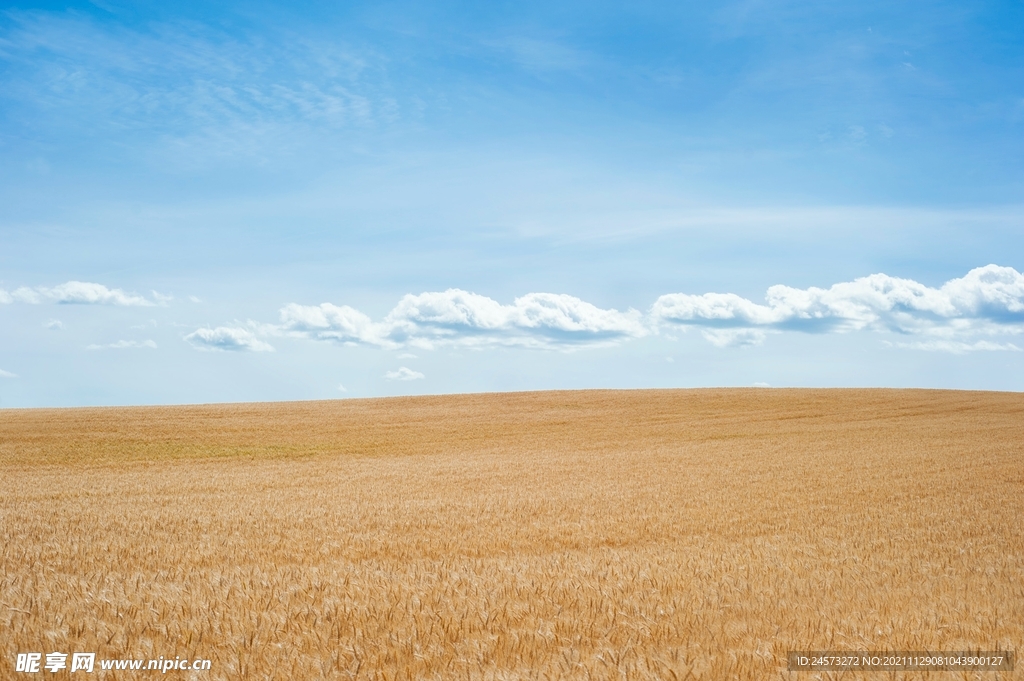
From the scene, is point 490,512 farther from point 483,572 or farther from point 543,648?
point 543,648

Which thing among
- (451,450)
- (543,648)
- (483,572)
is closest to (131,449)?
(451,450)

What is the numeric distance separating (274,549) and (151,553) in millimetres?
1742

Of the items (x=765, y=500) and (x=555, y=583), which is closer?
(x=555, y=583)

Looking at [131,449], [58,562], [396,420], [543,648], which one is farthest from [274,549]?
[396,420]

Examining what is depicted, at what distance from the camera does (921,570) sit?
8.59 metres

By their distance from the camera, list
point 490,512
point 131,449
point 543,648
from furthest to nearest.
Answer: point 131,449, point 490,512, point 543,648

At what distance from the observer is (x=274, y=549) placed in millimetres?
10727

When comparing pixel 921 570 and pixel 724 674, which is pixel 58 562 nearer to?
pixel 724 674

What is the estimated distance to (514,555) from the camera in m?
10.3

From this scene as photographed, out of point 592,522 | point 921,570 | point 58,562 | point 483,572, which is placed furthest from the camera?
point 592,522

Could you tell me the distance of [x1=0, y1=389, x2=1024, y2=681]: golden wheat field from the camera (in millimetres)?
4992

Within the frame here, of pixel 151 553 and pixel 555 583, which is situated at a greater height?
pixel 555 583

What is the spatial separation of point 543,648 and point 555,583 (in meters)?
1.95

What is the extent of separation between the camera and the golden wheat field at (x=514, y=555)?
499cm
